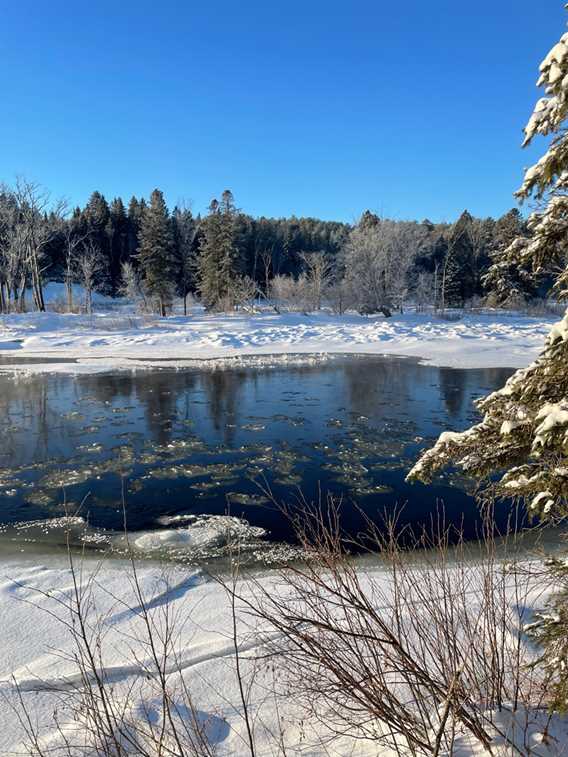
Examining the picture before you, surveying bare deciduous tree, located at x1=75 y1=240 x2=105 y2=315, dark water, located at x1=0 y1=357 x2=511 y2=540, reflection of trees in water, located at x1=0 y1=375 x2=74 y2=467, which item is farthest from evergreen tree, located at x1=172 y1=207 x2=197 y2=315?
dark water, located at x1=0 y1=357 x2=511 y2=540

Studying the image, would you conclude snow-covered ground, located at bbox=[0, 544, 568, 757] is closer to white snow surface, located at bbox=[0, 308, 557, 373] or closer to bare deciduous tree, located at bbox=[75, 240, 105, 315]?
white snow surface, located at bbox=[0, 308, 557, 373]

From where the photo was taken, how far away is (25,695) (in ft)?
11.0

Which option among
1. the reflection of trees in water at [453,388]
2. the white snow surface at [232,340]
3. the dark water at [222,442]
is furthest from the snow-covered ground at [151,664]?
the white snow surface at [232,340]

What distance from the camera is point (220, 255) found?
45.3 meters

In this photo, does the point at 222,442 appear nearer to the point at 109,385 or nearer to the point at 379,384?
the point at 379,384

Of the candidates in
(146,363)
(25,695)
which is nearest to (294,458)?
(25,695)

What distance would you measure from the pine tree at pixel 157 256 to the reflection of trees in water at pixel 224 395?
25.1 metres

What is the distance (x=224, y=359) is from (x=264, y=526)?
17838 millimetres

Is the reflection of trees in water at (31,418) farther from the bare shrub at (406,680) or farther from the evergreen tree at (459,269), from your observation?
the evergreen tree at (459,269)

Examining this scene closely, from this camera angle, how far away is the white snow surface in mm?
24047

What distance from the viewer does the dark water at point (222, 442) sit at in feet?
25.4

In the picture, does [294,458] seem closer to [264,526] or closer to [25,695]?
[264,526]

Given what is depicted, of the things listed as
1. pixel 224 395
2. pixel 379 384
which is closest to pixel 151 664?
pixel 224 395

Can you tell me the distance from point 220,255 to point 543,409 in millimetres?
44982
